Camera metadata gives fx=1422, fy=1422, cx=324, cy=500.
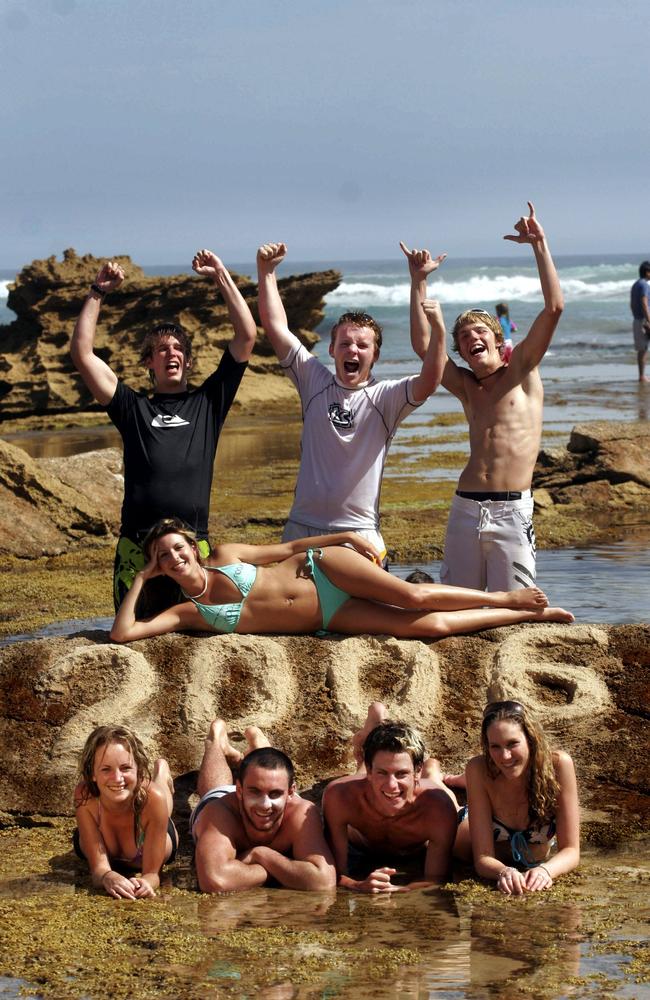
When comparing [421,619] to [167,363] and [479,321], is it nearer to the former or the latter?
[479,321]

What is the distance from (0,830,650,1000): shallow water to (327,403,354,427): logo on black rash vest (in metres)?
2.04

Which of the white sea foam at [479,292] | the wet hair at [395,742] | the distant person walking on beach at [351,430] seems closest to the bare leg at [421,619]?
the distant person walking on beach at [351,430]

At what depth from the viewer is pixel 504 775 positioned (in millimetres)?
5762

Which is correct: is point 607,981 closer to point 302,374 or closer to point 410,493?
point 302,374

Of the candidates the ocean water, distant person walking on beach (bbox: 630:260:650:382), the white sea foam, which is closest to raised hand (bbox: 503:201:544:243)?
the ocean water

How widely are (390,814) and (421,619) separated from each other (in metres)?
1.06

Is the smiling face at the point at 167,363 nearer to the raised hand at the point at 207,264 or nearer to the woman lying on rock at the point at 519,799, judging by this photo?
the raised hand at the point at 207,264

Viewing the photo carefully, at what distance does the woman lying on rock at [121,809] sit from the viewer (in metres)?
5.66

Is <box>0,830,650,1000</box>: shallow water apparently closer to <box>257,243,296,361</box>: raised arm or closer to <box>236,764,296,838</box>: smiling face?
<box>236,764,296,838</box>: smiling face

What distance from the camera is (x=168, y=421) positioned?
6.38 m

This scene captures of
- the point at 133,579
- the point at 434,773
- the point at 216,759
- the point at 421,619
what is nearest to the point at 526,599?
the point at 421,619

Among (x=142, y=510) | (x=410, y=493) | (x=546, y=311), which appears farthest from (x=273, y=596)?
(x=410, y=493)

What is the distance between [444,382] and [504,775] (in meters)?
2.17

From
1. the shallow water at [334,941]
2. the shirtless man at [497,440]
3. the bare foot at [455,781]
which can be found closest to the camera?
the shallow water at [334,941]
